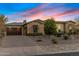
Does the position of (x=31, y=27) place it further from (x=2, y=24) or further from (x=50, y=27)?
(x=2, y=24)

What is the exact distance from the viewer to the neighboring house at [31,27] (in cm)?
1972

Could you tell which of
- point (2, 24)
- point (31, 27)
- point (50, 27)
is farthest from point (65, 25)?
point (2, 24)

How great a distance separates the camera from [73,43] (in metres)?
19.8

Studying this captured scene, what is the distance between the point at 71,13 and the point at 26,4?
661 millimetres

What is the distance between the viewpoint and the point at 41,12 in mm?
19703

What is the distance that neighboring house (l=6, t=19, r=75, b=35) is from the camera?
19.7 metres

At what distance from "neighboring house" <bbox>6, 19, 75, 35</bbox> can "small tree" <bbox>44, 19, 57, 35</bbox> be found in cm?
5

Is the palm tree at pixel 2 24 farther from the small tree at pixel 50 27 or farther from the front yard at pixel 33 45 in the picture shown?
the small tree at pixel 50 27

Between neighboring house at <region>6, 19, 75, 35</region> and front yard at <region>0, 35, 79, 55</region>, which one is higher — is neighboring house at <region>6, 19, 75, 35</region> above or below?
above

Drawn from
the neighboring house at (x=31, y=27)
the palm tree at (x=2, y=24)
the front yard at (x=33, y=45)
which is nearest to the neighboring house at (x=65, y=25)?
the neighboring house at (x=31, y=27)

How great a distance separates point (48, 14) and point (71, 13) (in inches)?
13.1

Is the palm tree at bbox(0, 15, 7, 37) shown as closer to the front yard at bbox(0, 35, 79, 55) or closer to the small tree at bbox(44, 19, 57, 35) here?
the front yard at bbox(0, 35, 79, 55)

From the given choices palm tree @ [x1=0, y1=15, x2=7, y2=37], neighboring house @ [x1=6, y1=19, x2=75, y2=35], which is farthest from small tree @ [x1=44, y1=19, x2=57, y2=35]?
palm tree @ [x1=0, y1=15, x2=7, y2=37]

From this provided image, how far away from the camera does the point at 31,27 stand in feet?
64.8
